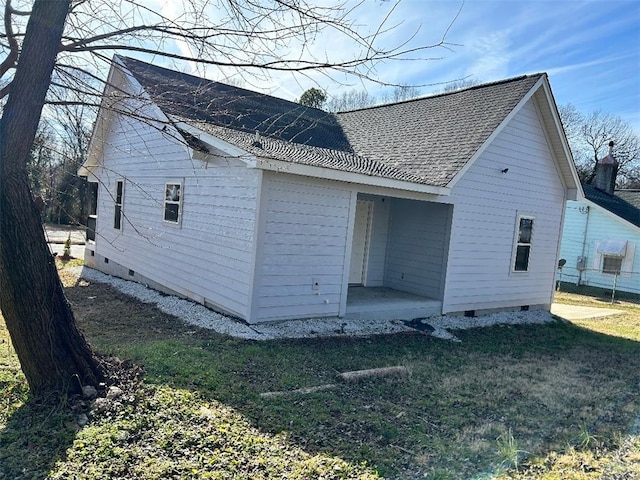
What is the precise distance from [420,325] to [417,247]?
7.46 ft

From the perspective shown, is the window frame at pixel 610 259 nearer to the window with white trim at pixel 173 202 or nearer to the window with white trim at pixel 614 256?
the window with white trim at pixel 614 256

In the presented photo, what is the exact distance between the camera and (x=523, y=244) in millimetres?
11477

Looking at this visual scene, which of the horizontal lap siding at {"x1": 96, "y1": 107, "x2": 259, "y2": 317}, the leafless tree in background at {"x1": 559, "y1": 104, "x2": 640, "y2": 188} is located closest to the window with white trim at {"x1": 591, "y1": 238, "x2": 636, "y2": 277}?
the horizontal lap siding at {"x1": 96, "y1": 107, "x2": 259, "y2": 317}

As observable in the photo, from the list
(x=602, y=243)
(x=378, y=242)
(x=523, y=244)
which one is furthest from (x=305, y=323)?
(x=602, y=243)

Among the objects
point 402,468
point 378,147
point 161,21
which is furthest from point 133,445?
point 378,147

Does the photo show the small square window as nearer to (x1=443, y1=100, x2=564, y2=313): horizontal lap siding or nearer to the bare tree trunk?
(x1=443, y1=100, x2=564, y2=313): horizontal lap siding

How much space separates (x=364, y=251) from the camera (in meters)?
11.3

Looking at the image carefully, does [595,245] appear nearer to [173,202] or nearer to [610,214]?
[610,214]

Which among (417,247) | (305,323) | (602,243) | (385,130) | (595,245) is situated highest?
(385,130)

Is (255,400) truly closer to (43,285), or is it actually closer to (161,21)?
(43,285)

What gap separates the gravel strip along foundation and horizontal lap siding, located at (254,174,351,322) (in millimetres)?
264

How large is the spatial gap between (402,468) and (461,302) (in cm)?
722

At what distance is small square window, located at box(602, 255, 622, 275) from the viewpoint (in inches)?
773

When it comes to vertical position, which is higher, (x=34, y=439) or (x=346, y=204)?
(x=346, y=204)
